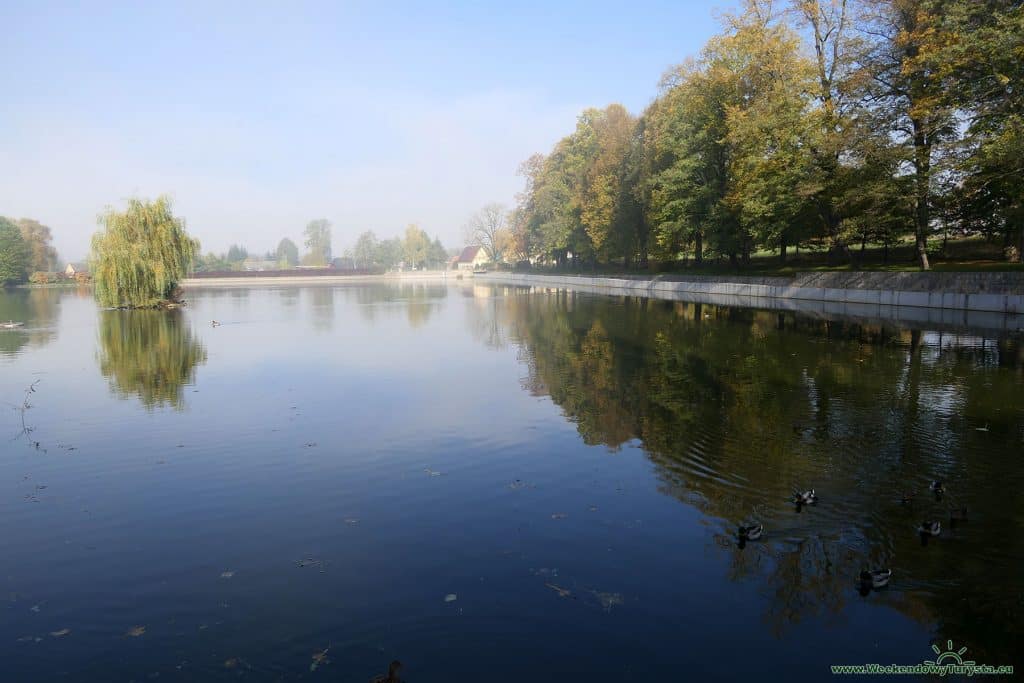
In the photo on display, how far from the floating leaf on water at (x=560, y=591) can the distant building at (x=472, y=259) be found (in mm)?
176145

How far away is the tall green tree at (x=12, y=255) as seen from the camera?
347 feet

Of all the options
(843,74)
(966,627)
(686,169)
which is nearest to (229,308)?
(686,169)

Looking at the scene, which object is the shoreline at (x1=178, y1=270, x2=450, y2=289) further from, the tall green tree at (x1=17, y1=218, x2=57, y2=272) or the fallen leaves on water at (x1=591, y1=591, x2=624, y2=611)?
the fallen leaves on water at (x1=591, y1=591, x2=624, y2=611)

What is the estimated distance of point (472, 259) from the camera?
19025 cm

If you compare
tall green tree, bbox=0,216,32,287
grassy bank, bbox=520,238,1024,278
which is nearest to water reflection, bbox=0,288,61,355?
grassy bank, bbox=520,238,1024,278

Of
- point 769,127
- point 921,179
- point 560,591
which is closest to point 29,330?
point 560,591

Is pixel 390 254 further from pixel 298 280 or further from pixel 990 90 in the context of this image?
pixel 990 90

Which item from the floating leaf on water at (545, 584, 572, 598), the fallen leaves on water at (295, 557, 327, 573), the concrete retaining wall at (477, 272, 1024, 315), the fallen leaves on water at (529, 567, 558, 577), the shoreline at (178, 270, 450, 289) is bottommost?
the floating leaf on water at (545, 584, 572, 598)

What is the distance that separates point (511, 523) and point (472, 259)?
183m

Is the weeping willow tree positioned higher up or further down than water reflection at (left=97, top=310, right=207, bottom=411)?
higher up

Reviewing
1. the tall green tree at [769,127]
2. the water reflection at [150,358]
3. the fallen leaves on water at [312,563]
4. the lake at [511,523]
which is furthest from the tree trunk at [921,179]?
the fallen leaves on water at [312,563]

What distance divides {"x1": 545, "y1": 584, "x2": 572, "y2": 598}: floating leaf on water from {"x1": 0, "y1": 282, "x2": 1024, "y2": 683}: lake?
45mm

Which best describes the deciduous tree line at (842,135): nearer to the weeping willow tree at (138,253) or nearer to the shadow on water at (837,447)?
the shadow on water at (837,447)

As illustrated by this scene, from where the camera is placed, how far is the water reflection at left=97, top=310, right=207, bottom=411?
1977cm
